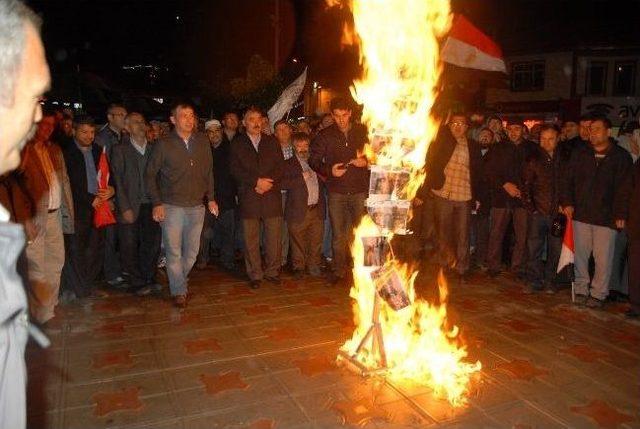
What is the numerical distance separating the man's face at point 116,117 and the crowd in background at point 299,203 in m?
0.02

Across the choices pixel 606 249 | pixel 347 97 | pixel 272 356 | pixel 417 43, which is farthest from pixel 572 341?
pixel 347 97

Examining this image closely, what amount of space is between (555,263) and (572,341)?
88.0 inches

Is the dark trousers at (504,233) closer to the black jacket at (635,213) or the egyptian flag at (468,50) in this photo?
the black jacket at (635,213)

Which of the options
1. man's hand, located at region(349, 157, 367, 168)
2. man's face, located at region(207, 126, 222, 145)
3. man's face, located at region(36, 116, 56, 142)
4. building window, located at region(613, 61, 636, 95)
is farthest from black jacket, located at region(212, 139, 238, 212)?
building window, located at region(613, 61, 636, 95)

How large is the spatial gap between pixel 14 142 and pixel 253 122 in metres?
5.91

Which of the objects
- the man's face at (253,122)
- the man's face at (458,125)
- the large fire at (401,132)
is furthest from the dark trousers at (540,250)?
the man's face at (253,122)

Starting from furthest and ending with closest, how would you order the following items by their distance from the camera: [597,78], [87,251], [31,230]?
[597,78]
[87,251]
[31,230]

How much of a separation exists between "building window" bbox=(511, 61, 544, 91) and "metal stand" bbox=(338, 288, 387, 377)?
97.6 ft

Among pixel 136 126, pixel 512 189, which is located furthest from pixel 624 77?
pixel 136 126

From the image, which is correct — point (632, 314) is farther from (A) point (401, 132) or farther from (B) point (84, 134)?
(B) point (84, 134)

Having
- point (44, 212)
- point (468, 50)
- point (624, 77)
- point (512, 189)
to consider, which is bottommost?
point (44, 212)

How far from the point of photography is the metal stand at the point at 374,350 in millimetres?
4258

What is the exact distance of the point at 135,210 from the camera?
685 cm

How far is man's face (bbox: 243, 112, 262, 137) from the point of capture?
282 inches
